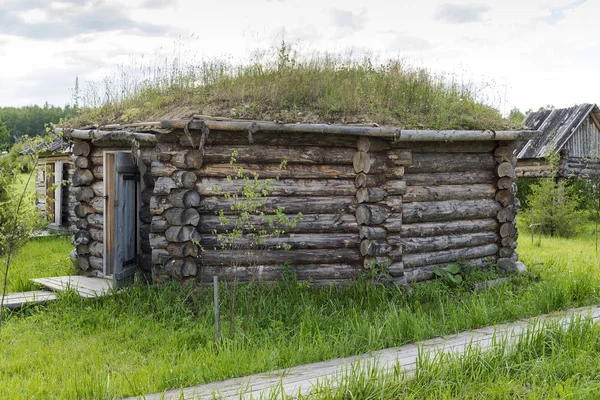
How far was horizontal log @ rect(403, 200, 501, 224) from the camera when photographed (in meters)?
9.38

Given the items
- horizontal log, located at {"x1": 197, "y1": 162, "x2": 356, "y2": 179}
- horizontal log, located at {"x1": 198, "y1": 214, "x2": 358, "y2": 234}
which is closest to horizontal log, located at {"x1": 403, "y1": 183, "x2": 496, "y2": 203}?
horizontal log, located at {"x1": 198, "y1": 214, "x2": 358, "y2": 234}

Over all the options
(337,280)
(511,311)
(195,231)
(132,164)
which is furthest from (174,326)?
(511,311)

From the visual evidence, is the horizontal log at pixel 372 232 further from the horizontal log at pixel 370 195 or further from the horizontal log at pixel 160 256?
the horizontal log at pixel 160 256

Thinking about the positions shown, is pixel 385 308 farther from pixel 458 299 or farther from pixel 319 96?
pixel 319 96

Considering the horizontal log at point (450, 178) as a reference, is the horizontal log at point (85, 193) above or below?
below

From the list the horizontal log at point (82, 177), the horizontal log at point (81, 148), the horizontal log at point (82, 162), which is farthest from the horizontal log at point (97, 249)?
the horizontal log at point (81, 148)

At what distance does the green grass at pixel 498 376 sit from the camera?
4613mm

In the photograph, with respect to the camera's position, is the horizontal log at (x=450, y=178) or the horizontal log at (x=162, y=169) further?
the horizontal log at (x=450, y=178)

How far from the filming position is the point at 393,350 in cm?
596

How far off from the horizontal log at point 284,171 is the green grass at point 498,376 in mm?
3859

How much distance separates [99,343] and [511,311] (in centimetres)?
500

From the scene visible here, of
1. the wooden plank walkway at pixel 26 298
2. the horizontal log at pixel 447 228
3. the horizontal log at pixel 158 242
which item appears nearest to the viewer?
the wooden plank walkway at pixel 26 298

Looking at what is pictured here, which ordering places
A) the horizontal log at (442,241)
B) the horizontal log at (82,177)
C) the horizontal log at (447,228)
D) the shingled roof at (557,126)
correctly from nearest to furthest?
the horizontal log at (442,241) → the horizontal log at (447,228) → the horizontal log at (82,177) → the shingled roof at (557,126)

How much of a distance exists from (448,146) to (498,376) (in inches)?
211
